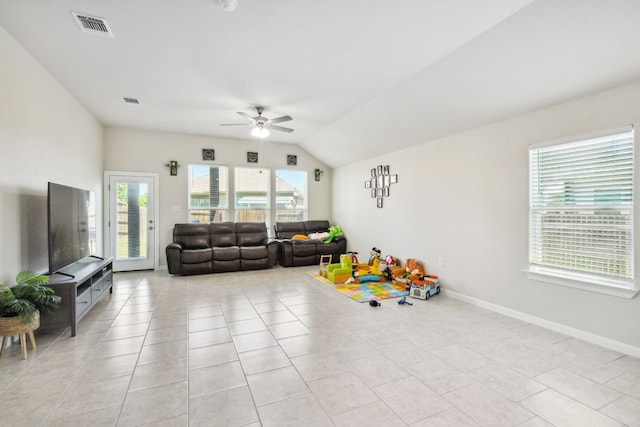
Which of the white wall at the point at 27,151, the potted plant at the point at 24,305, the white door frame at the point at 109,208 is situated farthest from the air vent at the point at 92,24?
the white door frame at the point at 109,208

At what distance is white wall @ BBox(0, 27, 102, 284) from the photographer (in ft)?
9.21

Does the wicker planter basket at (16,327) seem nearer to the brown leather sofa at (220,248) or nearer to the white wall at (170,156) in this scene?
the brown leather sofa at (220,248)

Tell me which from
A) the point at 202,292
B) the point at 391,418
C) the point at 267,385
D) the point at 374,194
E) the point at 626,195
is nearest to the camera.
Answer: the point at 391,418

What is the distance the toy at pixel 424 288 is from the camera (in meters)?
4.25

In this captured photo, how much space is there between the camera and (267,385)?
2.17m

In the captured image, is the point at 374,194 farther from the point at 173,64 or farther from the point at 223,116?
the point at 173,64

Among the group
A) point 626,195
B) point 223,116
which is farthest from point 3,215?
point 626,195

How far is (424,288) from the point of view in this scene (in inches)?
167

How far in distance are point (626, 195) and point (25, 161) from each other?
19.0 ft

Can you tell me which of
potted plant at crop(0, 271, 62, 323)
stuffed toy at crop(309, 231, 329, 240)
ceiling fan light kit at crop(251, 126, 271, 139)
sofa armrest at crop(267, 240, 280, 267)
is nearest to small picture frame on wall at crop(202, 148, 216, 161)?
ceiling fan light kit at crop(251, 126, 271, 139)

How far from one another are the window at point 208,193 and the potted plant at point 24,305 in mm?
3988

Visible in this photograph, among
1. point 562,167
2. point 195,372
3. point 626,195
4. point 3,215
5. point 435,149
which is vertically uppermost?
point 435,149

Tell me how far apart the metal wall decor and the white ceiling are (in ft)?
3.90

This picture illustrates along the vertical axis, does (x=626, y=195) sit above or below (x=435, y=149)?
below
